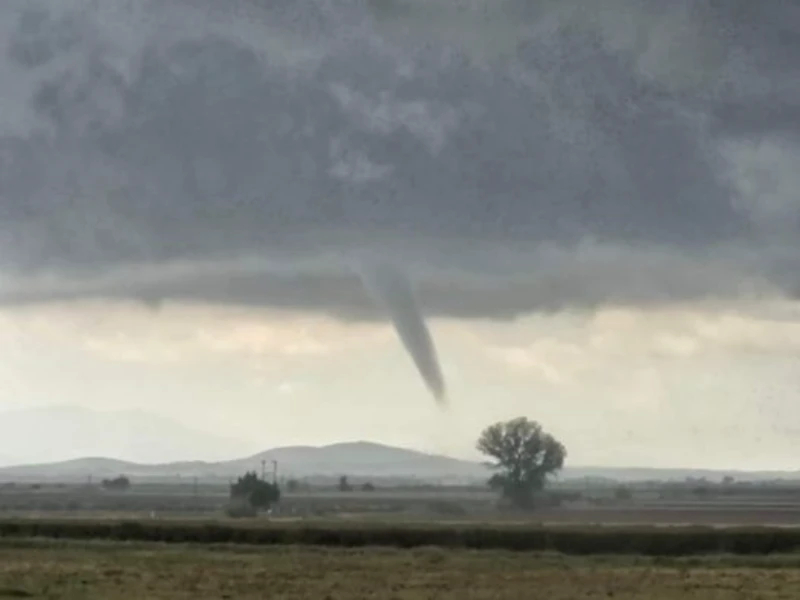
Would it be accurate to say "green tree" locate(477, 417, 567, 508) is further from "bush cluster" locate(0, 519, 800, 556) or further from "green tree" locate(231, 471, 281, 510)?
"bush cluster" locate(0, 519, 800, 556)

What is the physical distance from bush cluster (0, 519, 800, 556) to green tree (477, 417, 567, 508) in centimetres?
10194

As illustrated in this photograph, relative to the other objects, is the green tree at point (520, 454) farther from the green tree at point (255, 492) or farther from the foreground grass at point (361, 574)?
the foreground grass at point (361, 574)

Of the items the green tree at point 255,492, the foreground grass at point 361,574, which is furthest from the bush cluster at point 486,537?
the green tree at point 255,492

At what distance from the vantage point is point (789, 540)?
2633 inches

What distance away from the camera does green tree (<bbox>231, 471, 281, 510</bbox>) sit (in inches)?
5379

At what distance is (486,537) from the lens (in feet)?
220

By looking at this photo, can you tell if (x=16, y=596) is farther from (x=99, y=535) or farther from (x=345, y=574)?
(x=99, y=535)

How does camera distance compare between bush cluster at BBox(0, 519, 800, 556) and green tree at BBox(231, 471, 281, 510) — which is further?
green tree at BBox(231, 471, 281, 510)

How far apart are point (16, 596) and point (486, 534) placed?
32.5m

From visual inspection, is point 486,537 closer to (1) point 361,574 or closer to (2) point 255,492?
(1) point 361,574

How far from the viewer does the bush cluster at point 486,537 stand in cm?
6525

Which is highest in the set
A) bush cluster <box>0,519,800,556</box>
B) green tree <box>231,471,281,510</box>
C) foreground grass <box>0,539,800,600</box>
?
green tree <box>231,471,281,510</box>

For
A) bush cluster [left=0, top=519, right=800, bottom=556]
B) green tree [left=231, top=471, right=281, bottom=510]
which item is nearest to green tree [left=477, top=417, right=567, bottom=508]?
green tree [left=231, top=471, right=281, bottom=510]

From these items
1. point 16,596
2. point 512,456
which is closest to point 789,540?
point 16,596
